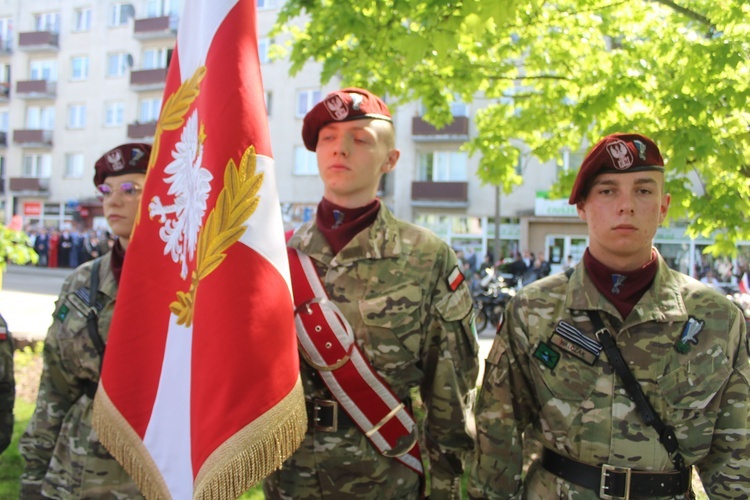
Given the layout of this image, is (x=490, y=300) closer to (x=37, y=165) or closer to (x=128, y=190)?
(x=128, y=190)

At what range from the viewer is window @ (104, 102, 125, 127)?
32094 millimetres

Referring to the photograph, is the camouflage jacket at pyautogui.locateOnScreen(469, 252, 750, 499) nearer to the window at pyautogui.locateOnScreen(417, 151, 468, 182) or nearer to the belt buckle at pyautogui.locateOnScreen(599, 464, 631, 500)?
the belt buckle at pyautogui.locateOnScreen(599, 464, 631, 500)

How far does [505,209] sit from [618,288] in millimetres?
22468

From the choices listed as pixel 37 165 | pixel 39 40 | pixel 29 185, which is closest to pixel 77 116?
pixel 37 165

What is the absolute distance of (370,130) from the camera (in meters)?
2.39

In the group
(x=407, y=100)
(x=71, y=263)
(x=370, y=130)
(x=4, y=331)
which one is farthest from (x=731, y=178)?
(x=71, y=263)

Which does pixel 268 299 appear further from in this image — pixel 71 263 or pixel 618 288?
pixel 71 263

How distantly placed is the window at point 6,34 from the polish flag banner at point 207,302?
134 ft

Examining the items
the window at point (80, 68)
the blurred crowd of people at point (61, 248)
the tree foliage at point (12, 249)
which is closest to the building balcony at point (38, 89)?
the window at point (80, 68)

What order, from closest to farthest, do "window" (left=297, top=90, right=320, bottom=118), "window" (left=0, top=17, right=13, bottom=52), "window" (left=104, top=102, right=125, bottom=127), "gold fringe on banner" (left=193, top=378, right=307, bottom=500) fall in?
"gold fringe on banner" (left=193, top=378, right=307, bottom=500) → "window" (left=297, top=90, right=320, bottom=118) → "window" (left=104, top=102, right=125, bottom=127) → "window" (left=0, top=17, right=13, bottom=52)

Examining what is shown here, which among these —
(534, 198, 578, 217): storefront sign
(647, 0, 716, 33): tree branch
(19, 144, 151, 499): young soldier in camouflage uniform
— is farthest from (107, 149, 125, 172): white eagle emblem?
(534, 198, 578, 217): storefront sign

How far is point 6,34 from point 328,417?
4236 cm

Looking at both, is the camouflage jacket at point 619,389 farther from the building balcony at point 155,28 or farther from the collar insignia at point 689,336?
the building balcony at point 155,28

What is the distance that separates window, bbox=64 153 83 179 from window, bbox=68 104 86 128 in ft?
5.47
